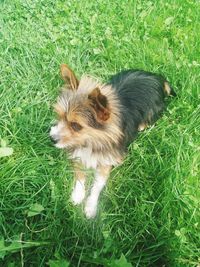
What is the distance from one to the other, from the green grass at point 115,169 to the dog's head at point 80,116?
477 millimetres

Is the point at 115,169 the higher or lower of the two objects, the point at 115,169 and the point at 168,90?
the lower

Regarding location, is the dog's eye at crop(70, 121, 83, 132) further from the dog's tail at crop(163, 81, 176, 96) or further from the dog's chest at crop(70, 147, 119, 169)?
the dog's tail at crop(163, 81, 176, 96)

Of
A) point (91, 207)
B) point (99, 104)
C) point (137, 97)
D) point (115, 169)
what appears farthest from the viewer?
point (115, 169)

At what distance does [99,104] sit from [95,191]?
3.15 ft

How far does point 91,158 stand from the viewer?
3387 millimetres

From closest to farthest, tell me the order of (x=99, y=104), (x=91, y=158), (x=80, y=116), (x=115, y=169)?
(x=99, y=104), (x=80, y=116), (x=91, y=158), (x=115, y=169)

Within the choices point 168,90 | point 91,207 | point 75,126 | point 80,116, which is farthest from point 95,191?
point 168,90

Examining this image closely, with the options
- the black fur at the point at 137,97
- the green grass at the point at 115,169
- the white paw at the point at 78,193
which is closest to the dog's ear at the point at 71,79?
the black fur at the point at 137,97

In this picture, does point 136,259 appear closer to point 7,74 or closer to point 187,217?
point 187,217

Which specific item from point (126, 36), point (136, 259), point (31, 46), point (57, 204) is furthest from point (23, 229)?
point (126, 36)

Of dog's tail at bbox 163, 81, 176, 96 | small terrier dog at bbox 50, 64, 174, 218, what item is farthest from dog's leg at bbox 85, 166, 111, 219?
dog's tail at bbox 163, 81, 176, 96

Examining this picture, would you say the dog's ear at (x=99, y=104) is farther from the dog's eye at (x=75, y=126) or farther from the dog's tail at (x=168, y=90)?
the dog's tail at (x=168, y=90)

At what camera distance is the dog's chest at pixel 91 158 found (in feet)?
11.0

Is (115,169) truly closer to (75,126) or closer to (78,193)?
(78,193)
